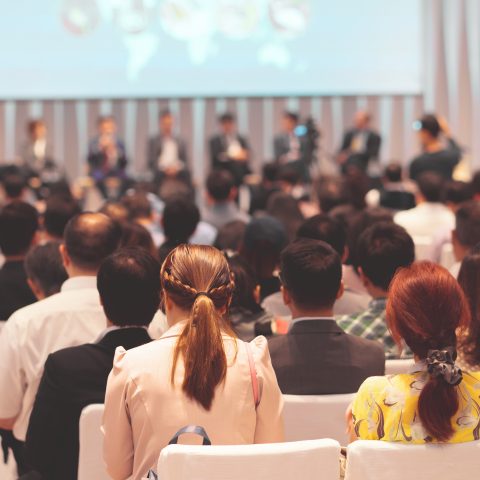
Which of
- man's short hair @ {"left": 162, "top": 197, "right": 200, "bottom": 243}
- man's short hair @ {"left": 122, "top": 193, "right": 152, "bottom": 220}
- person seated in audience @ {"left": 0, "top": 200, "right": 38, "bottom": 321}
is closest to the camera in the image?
person seated in audience @ {"left": 0, "top": 200, "right": 38, "bottom": 321}

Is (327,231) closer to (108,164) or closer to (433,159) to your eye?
(433,159)

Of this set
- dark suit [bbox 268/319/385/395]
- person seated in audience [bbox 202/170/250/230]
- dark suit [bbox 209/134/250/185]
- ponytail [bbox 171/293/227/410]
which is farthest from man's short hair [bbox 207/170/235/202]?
dark suit [bbox 209/134/250/185]

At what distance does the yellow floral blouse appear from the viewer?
1987 mm

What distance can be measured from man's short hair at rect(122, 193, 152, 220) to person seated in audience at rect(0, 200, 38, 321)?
136 centimetres

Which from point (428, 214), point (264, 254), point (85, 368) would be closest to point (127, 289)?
point (85, 368)

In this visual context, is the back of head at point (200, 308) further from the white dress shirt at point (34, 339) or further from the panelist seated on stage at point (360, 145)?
the panelist seated on stage at point (360, 145)

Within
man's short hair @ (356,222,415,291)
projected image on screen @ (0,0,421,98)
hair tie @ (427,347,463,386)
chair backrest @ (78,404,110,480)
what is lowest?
chair backrest @ (78,404,110,480)

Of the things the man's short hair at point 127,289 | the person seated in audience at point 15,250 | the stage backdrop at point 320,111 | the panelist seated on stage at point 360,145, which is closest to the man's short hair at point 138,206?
the person seated in audience at point 15,250

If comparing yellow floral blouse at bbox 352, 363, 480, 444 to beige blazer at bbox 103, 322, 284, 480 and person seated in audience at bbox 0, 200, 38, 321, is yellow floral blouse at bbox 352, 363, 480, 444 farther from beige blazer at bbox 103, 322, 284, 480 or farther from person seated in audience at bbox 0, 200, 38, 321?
person seated in audience at bbox 0, 200, 38, 321

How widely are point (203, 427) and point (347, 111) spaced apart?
10.5 meters

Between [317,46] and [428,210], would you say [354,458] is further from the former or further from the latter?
[317,46]

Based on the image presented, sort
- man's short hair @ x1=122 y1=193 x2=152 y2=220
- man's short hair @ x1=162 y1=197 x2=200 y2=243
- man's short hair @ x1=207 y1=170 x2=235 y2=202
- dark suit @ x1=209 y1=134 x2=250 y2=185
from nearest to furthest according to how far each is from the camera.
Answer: man's short hair @ x1=162 y1=197 x2=200 y2=243, man's short hair @ x1=122 y1=193 x2=152 y2=220, man's short hair @ x1=207 y1=170 x2=235 y2=202, dark suit @ x1=209 y1=134 x2=250 y2=185

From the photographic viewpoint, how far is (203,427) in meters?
2.05

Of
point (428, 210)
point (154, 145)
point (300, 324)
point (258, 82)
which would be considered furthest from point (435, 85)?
point (300, 324)
